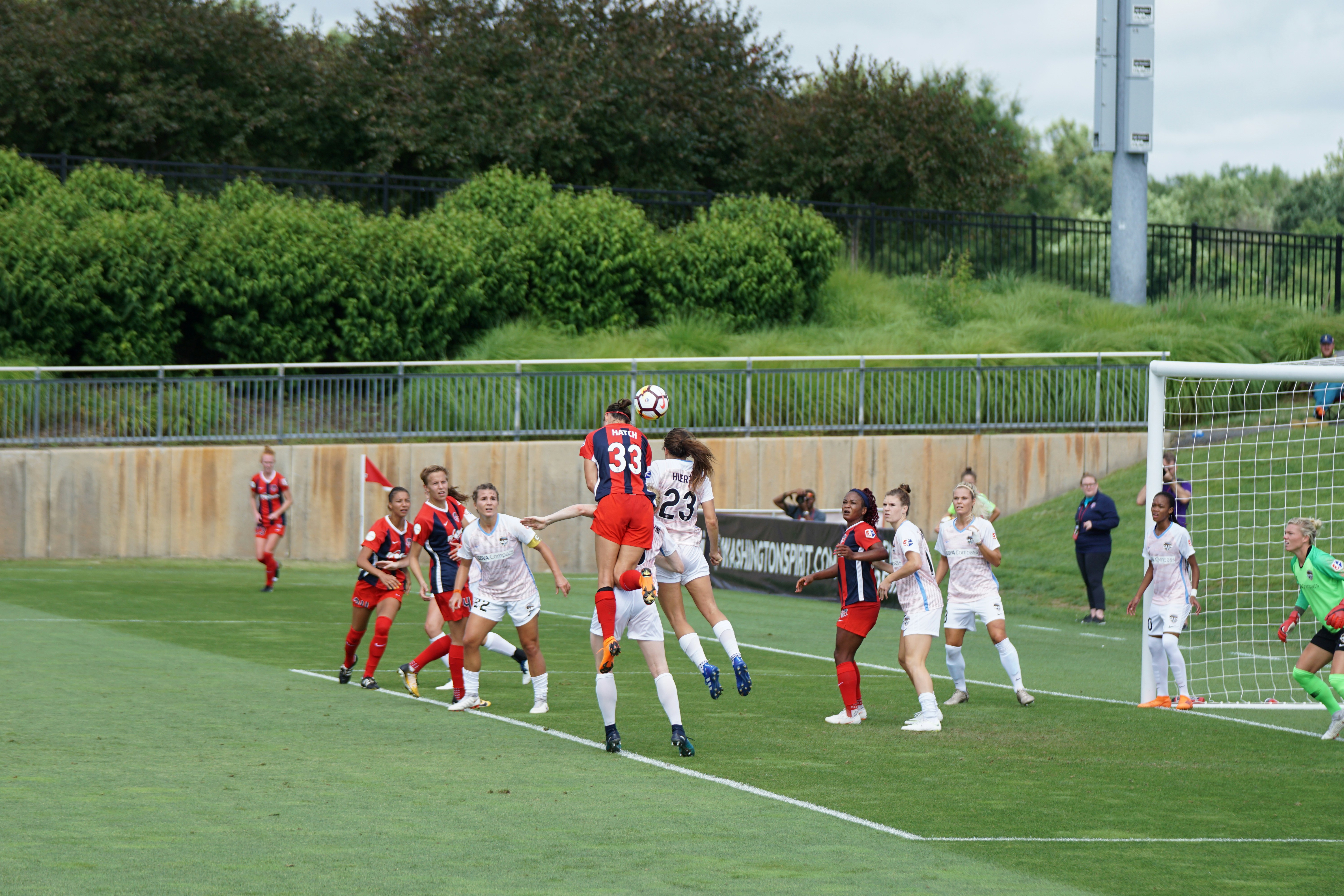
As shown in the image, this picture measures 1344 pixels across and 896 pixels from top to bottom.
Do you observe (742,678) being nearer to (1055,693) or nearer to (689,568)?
(689,568)

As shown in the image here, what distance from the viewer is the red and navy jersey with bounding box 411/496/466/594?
1229cm

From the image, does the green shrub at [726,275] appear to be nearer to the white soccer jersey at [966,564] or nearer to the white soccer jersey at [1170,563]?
the white soccer jersey at [966,564]

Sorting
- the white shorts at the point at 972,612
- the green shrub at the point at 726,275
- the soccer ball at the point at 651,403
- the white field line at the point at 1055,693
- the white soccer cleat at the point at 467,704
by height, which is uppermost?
the green shrub at the point at 726,275

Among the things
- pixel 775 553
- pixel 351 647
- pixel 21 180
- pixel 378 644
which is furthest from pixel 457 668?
pixel 21 180

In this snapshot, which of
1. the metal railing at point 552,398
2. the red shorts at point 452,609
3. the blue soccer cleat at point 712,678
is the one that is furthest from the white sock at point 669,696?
the metal railing at point 552,398

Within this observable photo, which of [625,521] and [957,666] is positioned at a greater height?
[625,521]

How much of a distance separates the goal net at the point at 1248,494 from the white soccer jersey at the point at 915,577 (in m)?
2.06

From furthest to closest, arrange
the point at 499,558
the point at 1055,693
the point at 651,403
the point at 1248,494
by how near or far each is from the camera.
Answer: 1. the point at 1248,494
2. the point at 1055,693
3. the point at 499,558
4. the point at 651,403

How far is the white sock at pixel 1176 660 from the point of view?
1221cm

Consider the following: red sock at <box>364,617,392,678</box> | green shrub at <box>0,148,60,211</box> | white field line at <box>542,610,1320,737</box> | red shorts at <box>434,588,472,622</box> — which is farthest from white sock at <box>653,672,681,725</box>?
green shrub at <box>0,148,60,211</box>

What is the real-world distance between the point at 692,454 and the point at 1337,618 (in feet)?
16.1

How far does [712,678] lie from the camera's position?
962 centimetres

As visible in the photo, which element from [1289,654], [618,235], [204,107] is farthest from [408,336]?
[1289,654]

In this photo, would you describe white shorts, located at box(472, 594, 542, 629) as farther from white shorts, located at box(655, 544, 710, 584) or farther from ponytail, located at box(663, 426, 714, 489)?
ponytail, located at box(663, 426, 714, 489)
